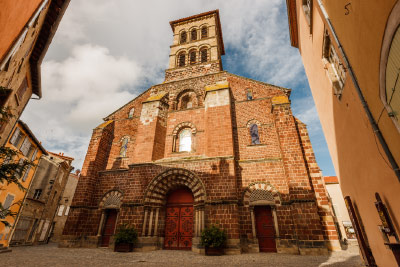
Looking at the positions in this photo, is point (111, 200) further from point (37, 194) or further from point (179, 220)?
point (37, 194)

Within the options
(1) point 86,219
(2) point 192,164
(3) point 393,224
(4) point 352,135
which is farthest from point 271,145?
(1) point 86,219

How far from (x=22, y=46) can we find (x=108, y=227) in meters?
10.2

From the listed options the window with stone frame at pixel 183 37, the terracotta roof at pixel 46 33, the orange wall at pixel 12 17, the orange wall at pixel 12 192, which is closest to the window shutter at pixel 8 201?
the orange wall at pixel 12 192

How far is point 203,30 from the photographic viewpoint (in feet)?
63.6

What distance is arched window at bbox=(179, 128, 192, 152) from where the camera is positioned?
472 inches

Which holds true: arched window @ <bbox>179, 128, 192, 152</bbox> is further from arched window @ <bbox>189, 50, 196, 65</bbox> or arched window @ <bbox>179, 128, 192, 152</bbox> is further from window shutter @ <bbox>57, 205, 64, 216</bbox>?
window shutter @ <bbox>57, 205, 64, 216</bbox>

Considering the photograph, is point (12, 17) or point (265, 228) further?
point (265, 228)

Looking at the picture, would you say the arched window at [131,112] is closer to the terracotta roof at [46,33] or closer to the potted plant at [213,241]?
the terracotta roof at [46,33]

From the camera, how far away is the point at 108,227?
11461 mm

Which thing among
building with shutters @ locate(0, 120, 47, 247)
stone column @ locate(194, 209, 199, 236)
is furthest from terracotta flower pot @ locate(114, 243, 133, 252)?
building with shutters @ locate(0, 120, 47, 247)

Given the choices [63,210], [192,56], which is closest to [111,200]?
[192,56]

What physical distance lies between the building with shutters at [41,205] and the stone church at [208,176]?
29.4 ft

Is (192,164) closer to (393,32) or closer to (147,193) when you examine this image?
(147,193)

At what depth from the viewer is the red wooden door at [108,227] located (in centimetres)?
1114
